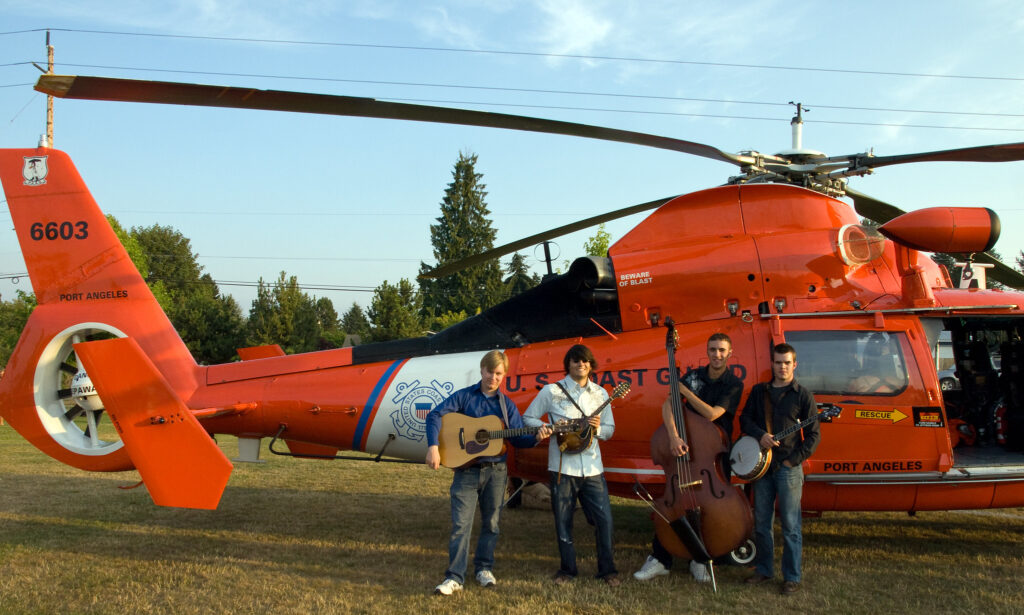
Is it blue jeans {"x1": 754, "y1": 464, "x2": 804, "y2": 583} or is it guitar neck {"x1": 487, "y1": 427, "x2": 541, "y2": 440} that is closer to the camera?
blue jeans {"x1": 754, "y1": 464, "x2": 804, "y2": 583}

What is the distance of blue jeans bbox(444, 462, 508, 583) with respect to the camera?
4.97m

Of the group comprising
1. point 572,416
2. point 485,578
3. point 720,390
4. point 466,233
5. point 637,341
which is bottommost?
point 485,578

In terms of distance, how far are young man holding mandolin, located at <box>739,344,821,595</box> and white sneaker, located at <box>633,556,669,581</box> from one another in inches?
25.5

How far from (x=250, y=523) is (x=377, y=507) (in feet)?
→ 4.76

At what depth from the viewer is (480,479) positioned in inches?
198

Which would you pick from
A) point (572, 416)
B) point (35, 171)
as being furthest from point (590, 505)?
point (35, 171)

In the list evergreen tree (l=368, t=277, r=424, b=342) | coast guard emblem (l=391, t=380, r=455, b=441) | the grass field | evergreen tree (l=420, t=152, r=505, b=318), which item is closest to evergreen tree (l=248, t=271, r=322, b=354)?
evergreen tree (l=368, t=277, r=424, b=342)

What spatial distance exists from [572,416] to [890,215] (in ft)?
14.3

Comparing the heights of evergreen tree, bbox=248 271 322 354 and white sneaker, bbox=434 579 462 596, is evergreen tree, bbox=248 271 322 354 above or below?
above

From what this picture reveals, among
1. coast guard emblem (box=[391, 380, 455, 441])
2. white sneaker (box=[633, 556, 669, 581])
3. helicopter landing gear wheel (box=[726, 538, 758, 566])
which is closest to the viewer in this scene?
white sneaker (box=[633, 556, 669, 581])

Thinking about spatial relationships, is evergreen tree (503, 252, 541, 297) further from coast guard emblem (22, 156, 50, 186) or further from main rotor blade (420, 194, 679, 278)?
coast guard emblem (22, 156, 50, 186)

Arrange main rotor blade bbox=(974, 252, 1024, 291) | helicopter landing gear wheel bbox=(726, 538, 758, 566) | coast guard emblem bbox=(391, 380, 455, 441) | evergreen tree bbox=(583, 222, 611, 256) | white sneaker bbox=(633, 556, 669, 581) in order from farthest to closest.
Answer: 1. evergreen tree bbox=(583, 222, 611, 256)
2. main rotor blade bbox=(974, 252, 1024, 291)
3. coast guard emblem bbox=(391, 380, 455, 441)
4. helicopter landing gear wheel bbox=(726, 538, 758, 566)
5. white sneaker bbox=(633, 556, 669, 581)

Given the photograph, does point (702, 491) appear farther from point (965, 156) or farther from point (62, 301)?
point (62, 301)

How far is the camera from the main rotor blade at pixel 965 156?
5.17 m
